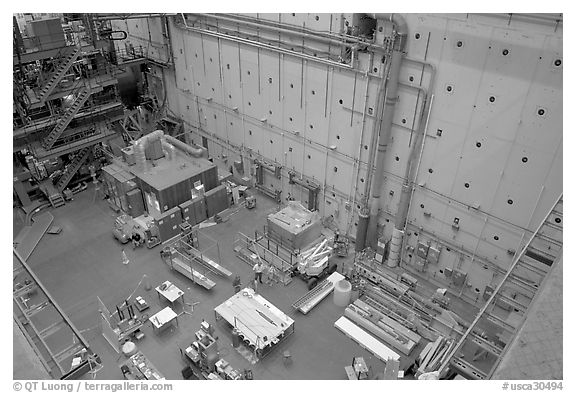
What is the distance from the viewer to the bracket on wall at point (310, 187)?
14906 mm

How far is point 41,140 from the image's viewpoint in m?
15.8

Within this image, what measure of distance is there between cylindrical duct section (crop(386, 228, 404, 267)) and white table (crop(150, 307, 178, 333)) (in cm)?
664

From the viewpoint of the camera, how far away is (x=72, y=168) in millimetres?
17078

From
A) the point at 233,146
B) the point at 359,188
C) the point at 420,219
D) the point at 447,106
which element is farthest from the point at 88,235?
the point at 447,106

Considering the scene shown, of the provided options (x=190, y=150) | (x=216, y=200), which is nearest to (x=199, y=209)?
(x=216, y=200)

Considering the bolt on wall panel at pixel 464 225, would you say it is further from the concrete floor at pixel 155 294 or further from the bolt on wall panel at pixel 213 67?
the bolt on wall panel at pixel 213 67

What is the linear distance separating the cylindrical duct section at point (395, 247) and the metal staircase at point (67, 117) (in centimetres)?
1217

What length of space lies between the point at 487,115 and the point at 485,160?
1.13 metres

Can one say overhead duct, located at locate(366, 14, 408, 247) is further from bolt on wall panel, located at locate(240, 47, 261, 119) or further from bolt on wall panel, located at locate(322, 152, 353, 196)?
bolt on wall panel, located at locate(240, 47, 261, 119)

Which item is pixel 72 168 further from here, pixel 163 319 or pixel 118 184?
pixel 163 319

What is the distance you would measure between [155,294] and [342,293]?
217 inches

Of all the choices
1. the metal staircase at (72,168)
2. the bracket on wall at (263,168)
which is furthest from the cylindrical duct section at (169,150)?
the metal staircase at (72,168)

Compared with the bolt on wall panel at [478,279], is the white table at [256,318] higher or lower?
lower

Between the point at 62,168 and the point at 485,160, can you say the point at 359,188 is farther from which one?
the point at 62,168
